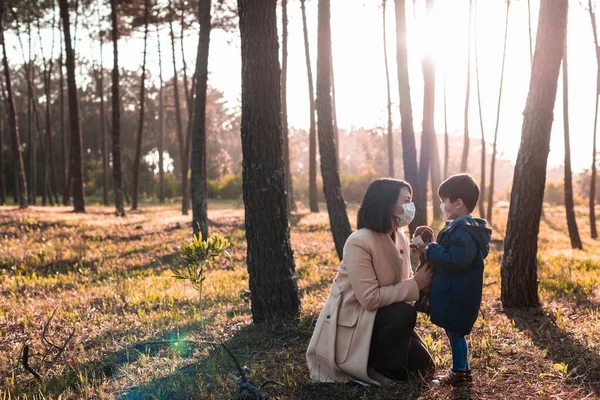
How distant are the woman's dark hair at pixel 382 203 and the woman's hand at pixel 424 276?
420mm

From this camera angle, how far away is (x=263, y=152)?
584 cm

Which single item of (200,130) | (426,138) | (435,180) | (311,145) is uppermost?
(311,145)

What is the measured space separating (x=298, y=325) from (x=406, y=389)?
5.81ft

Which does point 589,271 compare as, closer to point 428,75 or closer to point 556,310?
point 556,310

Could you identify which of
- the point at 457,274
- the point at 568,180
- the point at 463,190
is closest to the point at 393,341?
the point at 457,274

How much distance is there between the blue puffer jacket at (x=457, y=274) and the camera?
3904 millimetres

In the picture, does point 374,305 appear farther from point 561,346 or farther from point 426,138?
point 426,138

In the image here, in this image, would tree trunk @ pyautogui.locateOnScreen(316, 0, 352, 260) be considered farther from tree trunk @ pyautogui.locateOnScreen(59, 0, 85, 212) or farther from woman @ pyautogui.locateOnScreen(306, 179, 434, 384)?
tree trunk @ pyautogui.locateOnScreen(59, 0, 85, 212)

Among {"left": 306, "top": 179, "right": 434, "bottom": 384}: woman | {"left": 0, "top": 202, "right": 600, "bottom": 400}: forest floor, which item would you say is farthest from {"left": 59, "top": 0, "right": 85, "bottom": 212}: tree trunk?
{"left": 306, "top": 179, "right": 434, "bottom": 384}: woman

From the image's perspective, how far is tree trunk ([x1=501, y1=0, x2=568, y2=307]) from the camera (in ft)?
22.0

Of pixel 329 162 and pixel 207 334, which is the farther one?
pixel 329 162

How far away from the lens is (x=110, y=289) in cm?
864

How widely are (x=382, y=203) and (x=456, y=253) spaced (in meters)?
0.67

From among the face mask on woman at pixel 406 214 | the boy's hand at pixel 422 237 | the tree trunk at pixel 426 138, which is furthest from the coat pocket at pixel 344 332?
the tree trunk at pixel 426 138
